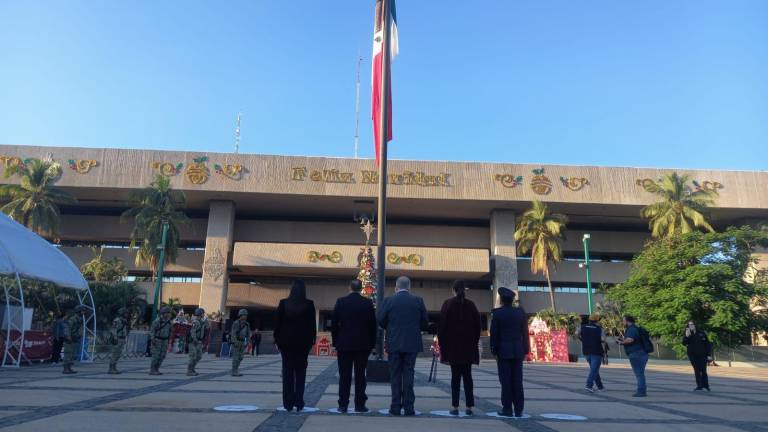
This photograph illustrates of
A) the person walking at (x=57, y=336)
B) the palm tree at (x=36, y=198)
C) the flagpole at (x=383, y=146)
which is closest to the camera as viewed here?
the flagpole at (x=383, y=146)

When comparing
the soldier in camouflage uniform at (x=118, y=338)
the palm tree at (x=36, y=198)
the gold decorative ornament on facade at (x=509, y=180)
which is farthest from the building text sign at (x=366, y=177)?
the soldier in camouflage uniform at (x=118, y=338)

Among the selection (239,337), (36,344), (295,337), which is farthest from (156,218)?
(295,337)

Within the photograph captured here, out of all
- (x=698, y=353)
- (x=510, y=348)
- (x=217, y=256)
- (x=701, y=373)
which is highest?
(x=217, y=256)

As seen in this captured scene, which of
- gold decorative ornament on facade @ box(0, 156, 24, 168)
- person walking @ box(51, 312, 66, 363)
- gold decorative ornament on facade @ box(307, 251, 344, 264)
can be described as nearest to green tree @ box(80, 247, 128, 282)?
gold decorative ornament on facade @ box(0, 156, 24, 168)

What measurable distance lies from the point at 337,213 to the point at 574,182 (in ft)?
67.4

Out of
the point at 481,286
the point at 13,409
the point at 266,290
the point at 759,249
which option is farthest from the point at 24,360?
the point at 759,249

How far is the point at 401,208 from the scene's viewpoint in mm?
45844

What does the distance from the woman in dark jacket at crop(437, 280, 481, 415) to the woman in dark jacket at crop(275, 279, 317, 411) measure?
66.1 inches

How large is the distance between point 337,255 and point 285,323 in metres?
35.8

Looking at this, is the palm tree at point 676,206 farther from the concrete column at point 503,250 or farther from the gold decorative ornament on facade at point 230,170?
the gold decorative ornament on facade at point 230,170

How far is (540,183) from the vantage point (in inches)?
1689

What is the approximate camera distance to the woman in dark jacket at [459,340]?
21.3ft

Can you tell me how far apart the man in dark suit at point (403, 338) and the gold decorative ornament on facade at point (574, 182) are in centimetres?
3906

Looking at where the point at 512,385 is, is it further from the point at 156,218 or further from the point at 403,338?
the point at 156,218
